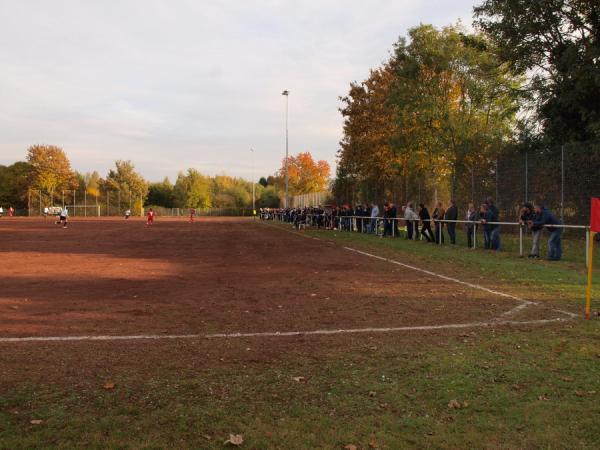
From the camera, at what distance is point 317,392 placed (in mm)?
4566

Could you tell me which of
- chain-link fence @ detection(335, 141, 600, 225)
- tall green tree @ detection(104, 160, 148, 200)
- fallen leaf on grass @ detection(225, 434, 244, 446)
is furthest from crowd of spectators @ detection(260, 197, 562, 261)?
tall green tree @ detection(104, 160, 148, 200)

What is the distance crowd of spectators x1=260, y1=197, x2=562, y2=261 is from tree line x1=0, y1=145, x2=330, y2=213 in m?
49.7

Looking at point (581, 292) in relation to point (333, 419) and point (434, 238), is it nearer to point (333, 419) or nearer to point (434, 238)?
point (333, 419)

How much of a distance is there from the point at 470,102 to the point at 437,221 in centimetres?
Result: 1538

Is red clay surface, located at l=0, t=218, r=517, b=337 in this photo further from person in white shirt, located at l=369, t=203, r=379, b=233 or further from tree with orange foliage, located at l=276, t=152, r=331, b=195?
tree with orange foliage, located at l=276, t=152, r=331, b=195

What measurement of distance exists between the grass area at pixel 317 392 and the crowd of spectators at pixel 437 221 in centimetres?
959

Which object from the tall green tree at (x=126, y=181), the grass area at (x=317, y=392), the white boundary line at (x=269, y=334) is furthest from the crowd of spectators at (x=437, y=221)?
the tall green tree at (x=126, y=181)

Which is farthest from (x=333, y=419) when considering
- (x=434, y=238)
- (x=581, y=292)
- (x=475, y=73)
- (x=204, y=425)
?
(x=475, y=73)

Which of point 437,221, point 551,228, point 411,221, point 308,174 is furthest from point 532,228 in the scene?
point 308,174

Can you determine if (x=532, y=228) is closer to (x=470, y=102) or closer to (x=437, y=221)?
(x=437, y=221)

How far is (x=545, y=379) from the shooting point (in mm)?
4867

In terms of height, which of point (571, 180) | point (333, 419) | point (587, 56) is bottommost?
point (333, 419)

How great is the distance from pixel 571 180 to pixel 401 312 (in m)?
14.3

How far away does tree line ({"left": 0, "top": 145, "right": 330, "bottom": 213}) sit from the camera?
303 feet
